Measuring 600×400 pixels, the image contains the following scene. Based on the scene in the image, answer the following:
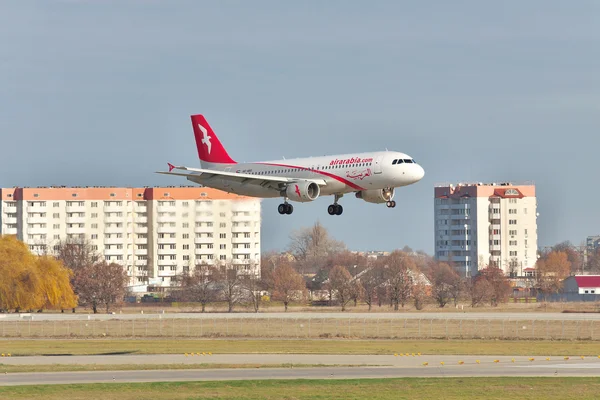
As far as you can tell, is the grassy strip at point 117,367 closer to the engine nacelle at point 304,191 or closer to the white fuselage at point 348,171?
the engine nacelle at point 304,191

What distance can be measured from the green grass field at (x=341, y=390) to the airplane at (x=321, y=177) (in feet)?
60.9

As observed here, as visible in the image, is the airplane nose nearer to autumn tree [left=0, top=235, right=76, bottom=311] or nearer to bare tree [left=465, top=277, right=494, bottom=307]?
autumn tree [left=0, top=235, right=76, bottom=311]

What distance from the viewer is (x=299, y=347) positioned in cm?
9381

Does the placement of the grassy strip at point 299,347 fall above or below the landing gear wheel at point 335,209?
below

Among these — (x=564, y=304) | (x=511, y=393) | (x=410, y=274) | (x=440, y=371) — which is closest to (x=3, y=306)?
(x=410, y=274)

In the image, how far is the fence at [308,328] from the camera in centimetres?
10656

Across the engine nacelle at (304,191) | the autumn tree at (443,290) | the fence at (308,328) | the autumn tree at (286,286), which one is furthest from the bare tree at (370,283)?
the engine nacelle at (304,191)

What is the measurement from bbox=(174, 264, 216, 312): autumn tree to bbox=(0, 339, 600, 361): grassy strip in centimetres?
7005

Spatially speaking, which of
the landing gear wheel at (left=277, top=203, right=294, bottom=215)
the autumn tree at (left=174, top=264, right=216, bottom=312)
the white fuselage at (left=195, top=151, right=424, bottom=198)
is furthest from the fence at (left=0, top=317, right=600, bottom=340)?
the autumn tree at (left=174, top=264, right=216, bottom=312)

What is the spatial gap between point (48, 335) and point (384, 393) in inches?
2212

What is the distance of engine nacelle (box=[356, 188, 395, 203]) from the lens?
8181cm

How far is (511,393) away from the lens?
6147cm

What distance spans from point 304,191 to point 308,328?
1375 inches

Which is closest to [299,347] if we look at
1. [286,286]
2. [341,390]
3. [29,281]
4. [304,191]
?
[304,191]
